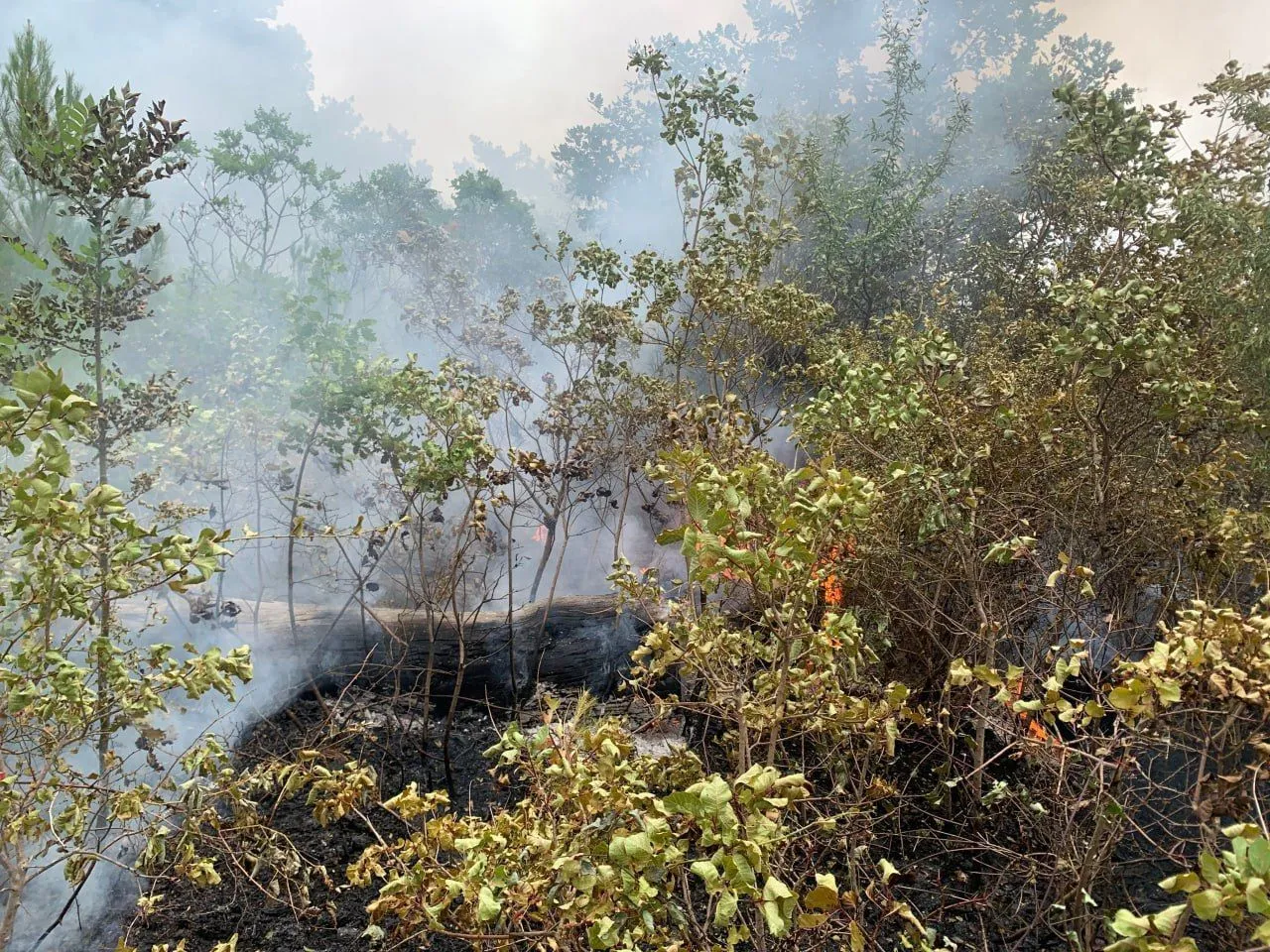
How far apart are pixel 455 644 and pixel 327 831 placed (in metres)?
1.67

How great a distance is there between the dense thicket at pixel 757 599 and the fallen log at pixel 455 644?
4 centimetres

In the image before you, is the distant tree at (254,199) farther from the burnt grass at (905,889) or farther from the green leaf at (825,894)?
the green leaf at (825,894)

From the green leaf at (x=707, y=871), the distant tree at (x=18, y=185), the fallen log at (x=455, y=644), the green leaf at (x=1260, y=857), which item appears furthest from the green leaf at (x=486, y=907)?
the distant tree at (x=18, y=185)

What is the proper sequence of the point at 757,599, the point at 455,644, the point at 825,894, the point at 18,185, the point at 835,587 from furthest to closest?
the point at 18,185
the point at 455,644
the point at 835,587
the point at 757,599
the point at 825,894

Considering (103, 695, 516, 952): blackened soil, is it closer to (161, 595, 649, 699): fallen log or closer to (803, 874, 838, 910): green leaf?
(161, 595, 649, 699): fallen log

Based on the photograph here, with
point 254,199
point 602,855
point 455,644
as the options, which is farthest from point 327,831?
point 254,199

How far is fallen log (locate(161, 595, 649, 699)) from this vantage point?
17.3 ft

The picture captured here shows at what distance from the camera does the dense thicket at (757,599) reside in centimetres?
156

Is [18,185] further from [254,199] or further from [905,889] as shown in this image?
[905,889]

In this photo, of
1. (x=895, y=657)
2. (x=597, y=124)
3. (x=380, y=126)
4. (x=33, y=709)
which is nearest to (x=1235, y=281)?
(x=895, y=657)

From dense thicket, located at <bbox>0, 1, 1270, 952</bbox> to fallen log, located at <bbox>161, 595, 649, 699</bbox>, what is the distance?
4 centimetres

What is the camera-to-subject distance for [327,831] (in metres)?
3.74

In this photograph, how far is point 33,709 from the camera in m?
1.88

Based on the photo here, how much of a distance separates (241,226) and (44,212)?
6.78 m
